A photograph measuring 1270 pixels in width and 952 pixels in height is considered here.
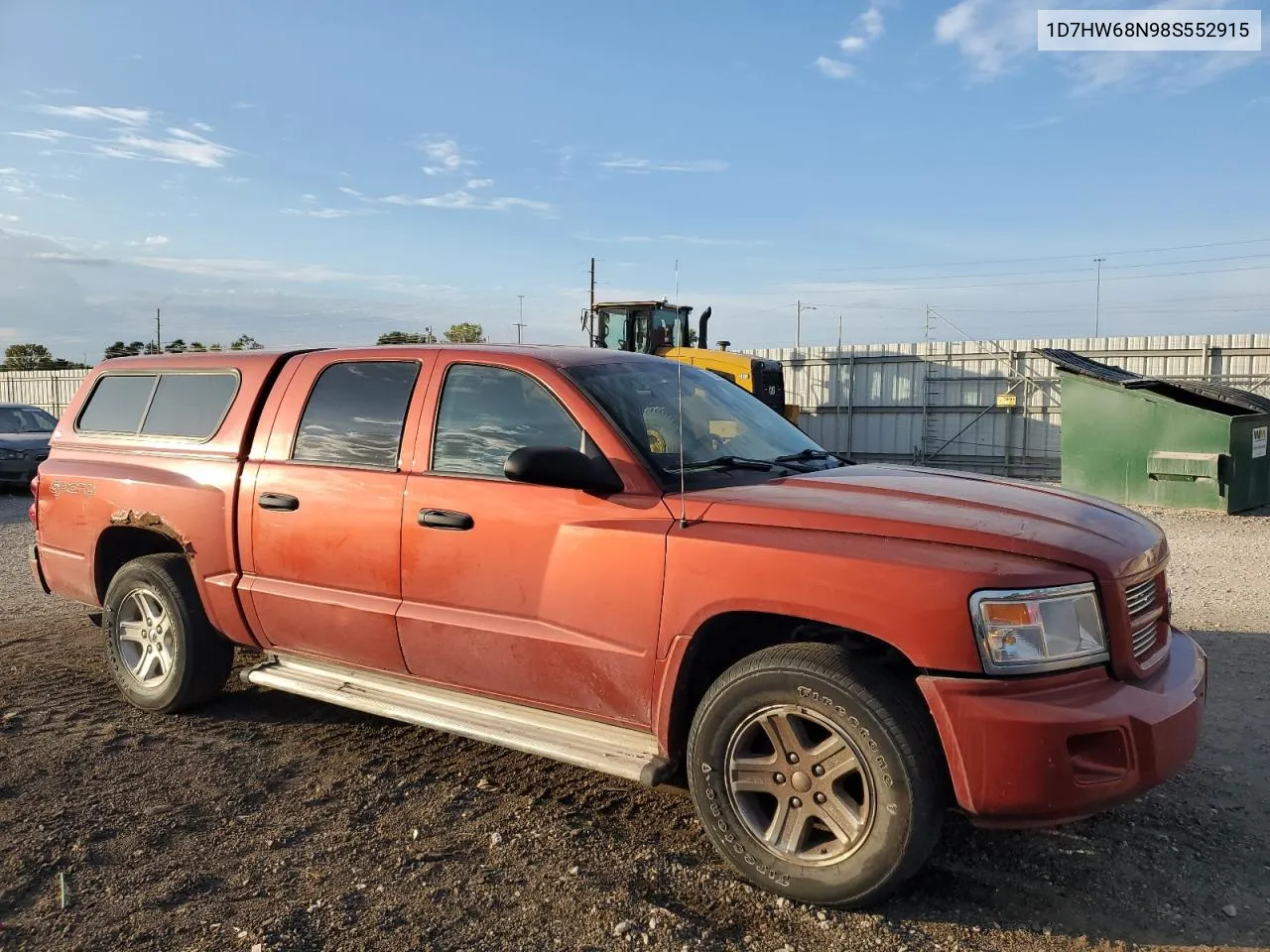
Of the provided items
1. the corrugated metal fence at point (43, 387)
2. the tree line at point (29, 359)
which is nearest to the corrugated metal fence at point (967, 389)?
the corrugated metal fence at point (43, 387)

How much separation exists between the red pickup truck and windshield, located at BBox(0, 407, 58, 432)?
14105 mm

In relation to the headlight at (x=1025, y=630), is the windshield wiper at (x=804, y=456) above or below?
above

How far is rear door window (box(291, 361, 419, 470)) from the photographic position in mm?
4098

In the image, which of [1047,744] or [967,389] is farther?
[967,389]

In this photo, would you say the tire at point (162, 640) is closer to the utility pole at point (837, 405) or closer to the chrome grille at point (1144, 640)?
the chrome grille at point (1144, 640)

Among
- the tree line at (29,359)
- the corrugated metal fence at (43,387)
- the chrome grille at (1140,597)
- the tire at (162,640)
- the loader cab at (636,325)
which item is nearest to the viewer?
the chrome grille at (1140,597)

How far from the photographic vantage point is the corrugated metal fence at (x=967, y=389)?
64.7 feet

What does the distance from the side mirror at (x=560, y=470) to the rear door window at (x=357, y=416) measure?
0.96 m

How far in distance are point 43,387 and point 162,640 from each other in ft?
115

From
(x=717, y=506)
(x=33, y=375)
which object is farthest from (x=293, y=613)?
(x=33, y=375)

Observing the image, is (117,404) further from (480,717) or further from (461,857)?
(461,857)

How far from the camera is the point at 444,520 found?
12.3 feet

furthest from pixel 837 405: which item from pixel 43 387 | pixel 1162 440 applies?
pixel 43 387

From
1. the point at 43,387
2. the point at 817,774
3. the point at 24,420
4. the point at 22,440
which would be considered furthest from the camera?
the point at 43,387
